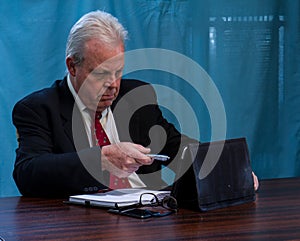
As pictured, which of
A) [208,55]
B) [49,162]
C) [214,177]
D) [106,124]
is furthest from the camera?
[208,55]

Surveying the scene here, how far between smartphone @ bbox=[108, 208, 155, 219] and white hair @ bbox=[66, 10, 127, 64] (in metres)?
0.73

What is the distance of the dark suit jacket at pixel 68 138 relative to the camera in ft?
6.01

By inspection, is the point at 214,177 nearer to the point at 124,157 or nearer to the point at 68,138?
the point at 124,157

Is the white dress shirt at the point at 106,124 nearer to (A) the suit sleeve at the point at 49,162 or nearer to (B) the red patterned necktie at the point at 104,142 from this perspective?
(B) the red patterned necktie at the point at 104,142

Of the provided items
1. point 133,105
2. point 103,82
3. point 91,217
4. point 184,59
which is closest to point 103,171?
point 91,217

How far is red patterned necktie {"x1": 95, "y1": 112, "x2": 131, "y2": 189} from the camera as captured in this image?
6.65ft

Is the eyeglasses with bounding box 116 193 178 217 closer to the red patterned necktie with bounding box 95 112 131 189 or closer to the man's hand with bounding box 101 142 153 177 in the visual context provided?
the man's hand with bounding box 101 142 153 177

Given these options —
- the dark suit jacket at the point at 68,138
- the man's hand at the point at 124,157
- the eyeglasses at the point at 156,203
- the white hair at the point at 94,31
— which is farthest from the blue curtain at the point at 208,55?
the eyeglasses at the point at 156,203

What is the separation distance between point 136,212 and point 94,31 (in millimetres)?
787

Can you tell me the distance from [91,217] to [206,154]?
359 mm

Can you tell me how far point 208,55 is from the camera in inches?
119

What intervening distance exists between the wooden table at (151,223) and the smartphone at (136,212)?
0.07ft

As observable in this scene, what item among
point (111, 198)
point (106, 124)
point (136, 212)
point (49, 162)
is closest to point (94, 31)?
point (106, 124)

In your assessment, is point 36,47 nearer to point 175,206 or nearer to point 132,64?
point 132,64
